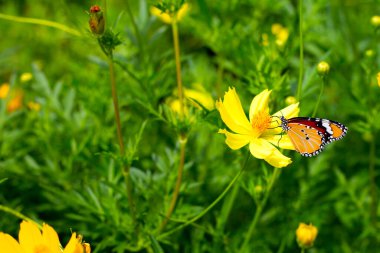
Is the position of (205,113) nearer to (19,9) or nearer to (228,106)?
(228,106)

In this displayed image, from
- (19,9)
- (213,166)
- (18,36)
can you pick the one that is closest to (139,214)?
(213,166)

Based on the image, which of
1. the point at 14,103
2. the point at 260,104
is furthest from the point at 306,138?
the point at 14,103

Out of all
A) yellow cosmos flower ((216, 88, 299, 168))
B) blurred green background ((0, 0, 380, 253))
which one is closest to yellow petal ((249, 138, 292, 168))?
yellow cosmos flower ((216, 88, 299, 168))

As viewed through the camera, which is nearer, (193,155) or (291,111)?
(291,111)

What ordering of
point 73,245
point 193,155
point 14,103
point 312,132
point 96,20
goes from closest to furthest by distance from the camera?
point 73,245, point 96,20, point 312,132, point 193,155, point 14,103

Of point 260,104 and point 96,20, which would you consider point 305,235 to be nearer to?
point 260,104
